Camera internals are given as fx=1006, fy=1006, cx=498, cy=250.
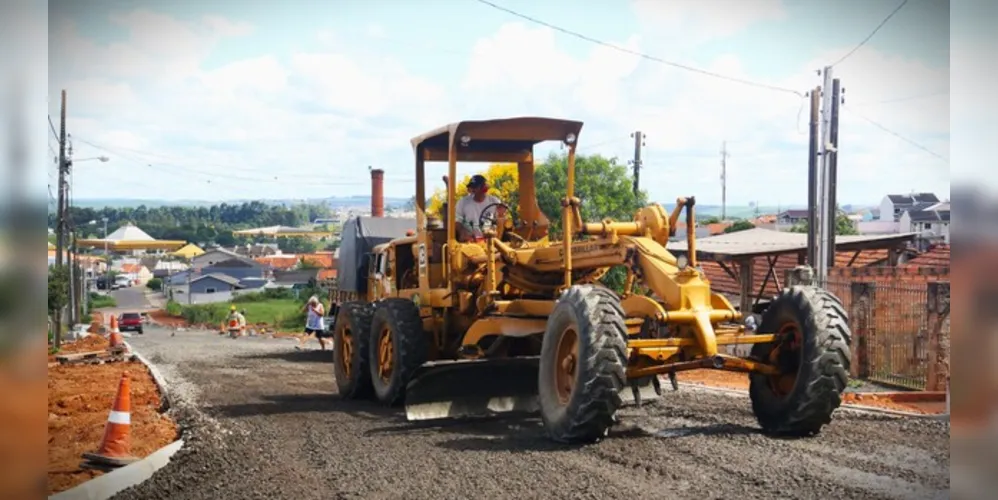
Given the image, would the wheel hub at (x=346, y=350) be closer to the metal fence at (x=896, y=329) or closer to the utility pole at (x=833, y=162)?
the metal fence at (x=896, y=329)

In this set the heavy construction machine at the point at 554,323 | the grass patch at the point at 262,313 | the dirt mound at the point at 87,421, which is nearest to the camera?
the dirt mound at the point at 87,421

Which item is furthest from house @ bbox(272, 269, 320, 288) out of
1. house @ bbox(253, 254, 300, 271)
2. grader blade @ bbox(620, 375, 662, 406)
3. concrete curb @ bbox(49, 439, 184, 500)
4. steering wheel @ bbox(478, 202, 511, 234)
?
concrete curb @ bbox(49, 439, 184, 500)

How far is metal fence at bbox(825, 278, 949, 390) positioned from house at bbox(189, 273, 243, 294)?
90.7 meters

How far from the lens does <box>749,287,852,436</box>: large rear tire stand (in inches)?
352

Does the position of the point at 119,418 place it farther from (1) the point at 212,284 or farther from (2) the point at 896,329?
(1) the point at 212,284

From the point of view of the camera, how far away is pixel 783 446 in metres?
8.70

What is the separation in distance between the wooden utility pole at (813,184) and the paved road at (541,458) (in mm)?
9220

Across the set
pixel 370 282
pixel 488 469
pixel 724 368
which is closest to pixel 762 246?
pixel 370 282

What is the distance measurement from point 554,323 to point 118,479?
13.1ft

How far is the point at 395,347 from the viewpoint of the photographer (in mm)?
12180

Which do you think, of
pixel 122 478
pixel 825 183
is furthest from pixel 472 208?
pixel 825 183

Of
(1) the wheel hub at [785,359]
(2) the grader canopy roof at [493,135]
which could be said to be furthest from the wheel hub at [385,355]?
→ (1) the wheel hub at [785,359]

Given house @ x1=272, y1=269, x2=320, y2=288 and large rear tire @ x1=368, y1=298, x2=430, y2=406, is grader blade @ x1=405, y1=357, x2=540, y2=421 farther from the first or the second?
house @ x1=272, y1=269, x2=320, y2=288

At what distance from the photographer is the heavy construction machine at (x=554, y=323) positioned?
29.3 feet
